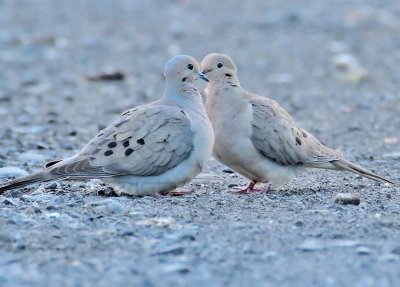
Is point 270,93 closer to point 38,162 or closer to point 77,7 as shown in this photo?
point 38,162

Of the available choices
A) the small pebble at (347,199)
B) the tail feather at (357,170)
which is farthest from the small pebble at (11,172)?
the small pebble at (347,199)

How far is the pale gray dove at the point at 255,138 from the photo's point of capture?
26.4 feet

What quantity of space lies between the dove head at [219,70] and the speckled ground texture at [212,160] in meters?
0.78

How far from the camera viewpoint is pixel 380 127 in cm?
1168

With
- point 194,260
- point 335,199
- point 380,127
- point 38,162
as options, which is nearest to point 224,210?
point 335,199

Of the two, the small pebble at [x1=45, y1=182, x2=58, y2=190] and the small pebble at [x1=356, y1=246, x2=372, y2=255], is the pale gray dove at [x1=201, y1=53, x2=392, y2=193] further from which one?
the small pebble at [x1=356, y1=246, x2=372, y2=255]

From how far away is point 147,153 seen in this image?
25.3 feet

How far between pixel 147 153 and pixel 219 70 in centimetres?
106

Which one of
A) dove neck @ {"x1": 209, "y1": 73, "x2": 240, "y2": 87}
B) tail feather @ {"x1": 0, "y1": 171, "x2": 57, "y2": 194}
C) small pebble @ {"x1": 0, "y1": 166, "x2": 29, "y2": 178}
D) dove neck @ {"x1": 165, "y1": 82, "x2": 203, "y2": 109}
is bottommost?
small pebble @ {"x1": 0, "y1": 166, "x2": 29, "y2": 178}

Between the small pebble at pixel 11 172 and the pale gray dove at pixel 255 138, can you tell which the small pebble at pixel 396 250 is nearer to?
the pale gray dove at pixel 255 138

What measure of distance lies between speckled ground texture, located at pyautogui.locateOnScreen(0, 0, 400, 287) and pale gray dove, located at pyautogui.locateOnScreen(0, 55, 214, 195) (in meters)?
0.17

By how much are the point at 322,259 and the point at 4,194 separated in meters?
2.67

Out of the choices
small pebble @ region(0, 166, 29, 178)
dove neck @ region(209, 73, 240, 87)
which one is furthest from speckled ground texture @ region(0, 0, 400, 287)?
dove neck @ region(209, 73, 240, 87)

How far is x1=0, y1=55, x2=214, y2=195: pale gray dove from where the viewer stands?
766 cm
